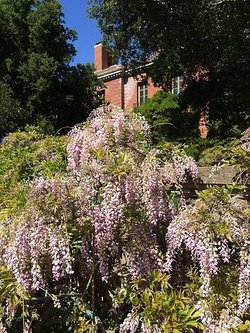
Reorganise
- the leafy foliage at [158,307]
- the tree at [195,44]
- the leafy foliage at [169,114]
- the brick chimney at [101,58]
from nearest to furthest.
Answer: the leafy foliage at [158,307], the tree at [195,44], the leafy foliage at [169,114], the brick chimney at [101,58]

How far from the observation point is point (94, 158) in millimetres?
2852

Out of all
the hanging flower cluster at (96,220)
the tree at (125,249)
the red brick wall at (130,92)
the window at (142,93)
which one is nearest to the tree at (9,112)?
the tree at (125,249)

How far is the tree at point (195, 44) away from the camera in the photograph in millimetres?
11508

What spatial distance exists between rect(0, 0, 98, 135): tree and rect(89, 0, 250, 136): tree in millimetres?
3241

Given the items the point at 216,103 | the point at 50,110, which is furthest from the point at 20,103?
the point at 216,103

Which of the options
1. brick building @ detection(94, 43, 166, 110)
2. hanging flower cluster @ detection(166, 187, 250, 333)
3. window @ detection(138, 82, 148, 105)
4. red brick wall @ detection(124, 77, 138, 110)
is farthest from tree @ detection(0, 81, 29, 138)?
hanging flower cluster @ detection(166, 187, 250, 333)

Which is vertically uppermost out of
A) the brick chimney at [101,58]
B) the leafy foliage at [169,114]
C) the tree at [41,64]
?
the brick chimney at [101,58]

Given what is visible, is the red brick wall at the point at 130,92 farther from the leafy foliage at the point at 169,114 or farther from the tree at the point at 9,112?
the tree at the point at 9,112

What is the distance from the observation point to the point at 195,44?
1247 cm

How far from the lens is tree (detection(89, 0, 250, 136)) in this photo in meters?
11.5

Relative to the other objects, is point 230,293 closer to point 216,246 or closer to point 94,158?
point 216,246

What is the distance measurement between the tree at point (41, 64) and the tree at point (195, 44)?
10.6ft

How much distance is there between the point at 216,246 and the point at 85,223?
729mm

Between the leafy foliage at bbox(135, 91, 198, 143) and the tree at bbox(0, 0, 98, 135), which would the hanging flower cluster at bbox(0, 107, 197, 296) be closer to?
the leafy foliage at bbox(135, 91, 198, 143)
